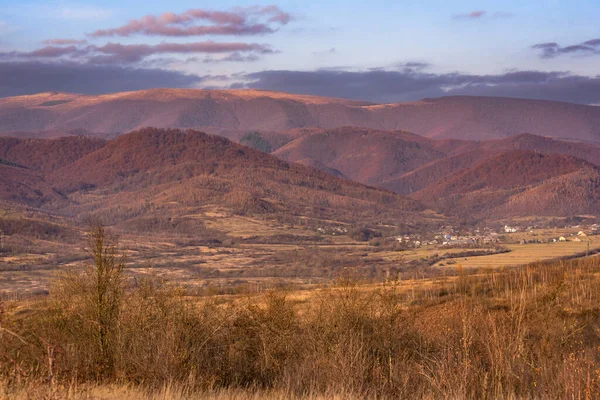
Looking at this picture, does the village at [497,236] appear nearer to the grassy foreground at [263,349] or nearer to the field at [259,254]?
the field at [259,254]

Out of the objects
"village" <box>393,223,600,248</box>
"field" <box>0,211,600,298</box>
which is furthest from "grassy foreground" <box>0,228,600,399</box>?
"village" <box>393,223,600,248</box>

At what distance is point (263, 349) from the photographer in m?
20.6

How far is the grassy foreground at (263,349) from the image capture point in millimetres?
13797

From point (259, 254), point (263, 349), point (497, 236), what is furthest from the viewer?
point (497, 236)

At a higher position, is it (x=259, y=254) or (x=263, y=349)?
(x=263, y=349)

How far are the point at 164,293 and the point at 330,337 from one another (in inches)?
185

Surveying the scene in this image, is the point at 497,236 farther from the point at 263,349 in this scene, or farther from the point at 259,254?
the point at 263,349

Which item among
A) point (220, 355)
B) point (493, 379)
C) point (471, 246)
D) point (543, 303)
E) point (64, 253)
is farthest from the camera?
point (471, 246)

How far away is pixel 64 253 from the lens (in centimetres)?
11450

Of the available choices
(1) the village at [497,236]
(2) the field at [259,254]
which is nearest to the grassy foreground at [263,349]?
→ (2) the field at [259,254]

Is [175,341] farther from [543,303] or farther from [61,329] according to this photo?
[543,303]

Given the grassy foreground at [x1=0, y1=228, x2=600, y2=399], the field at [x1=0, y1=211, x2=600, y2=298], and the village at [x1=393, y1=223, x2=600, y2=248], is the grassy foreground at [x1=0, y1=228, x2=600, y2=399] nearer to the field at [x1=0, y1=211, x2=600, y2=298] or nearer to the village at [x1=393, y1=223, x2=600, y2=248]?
the field at [x1=0, y1=211, x2=600, y2=298]

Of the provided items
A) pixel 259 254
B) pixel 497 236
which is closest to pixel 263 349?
pixel 259 254

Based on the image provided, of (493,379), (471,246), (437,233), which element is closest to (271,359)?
(493,379)
